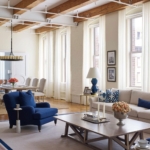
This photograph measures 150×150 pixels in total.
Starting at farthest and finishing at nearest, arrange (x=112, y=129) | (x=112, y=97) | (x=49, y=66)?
(x=49, y=66)
(x=112, y=97)
(x=112, y=129)

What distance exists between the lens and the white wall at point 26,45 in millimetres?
11259

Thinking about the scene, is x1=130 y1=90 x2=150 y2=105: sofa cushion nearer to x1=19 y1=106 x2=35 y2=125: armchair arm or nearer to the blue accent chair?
the blue accent chair

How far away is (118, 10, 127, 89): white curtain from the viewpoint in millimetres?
7344

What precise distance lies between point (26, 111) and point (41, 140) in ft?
2.93

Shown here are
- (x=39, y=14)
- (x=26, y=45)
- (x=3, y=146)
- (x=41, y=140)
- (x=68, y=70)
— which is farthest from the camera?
(x=26, y=45)

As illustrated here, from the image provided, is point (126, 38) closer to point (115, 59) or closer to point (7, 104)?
point (115, 59)

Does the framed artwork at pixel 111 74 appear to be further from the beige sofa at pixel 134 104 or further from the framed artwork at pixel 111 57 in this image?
the beige sofa at pixel 134 104

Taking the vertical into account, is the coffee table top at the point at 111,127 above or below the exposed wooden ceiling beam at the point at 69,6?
below

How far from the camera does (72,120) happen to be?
14.6 feet

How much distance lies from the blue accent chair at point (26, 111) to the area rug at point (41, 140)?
198mm

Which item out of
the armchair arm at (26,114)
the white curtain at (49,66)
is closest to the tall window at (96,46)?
the white curtain at (49,66)

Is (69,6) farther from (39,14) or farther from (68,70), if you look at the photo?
(68,70)

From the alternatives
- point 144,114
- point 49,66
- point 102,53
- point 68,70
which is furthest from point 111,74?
point 49,66

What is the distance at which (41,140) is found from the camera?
15.1 ft
